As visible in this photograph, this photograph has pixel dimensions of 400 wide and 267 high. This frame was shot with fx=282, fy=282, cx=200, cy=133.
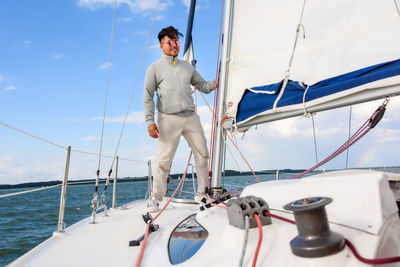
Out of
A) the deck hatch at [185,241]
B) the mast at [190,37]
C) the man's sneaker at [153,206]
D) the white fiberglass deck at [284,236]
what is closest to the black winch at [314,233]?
the white fiberglass deck at [284,236]

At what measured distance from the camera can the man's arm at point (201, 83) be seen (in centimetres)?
271

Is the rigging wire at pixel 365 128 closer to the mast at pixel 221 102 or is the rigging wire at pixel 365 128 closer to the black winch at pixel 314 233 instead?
the mast at pixel 221 102

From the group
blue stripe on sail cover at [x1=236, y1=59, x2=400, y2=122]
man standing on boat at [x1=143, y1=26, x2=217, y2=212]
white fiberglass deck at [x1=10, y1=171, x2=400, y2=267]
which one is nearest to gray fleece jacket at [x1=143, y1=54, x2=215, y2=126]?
man standing on boat at [x1=143, y1=26, x2=217, y2=212]

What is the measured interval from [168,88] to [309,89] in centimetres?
Answer: 120

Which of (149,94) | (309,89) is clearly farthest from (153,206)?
(309,89)

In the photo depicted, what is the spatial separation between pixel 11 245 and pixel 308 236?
18.2 feet

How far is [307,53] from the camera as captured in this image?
6.34 feet

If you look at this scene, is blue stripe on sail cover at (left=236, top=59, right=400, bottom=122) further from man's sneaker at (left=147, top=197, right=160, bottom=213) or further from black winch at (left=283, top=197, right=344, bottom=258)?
black winch at (left=283, top=197, right=344, bottom=258)

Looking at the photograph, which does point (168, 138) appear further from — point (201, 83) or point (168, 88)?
point (201, 83)

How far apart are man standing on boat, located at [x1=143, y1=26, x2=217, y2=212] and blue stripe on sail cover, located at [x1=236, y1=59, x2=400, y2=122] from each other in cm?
55

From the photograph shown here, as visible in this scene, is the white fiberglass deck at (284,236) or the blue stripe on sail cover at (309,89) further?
the blue stripe on sail cover at (309,89)

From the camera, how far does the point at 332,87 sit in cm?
165

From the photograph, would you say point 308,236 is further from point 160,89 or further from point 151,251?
point 160,89

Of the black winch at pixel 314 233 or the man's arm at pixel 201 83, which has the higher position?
the man's arm at pixel 201 83
